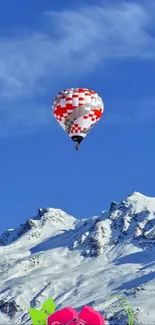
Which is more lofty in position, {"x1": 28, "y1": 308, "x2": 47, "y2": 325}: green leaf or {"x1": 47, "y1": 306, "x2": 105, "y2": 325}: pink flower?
{"x1": 28, "y1": 308, "x2": 47, "y2": 325}: green leaf

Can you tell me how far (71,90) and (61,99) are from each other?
1.48 metres

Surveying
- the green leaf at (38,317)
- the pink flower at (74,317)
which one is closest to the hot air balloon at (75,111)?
the green leaf at (38,317)

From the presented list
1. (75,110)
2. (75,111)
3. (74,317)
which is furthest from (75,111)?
(74,317)

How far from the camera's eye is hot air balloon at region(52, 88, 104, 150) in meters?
79.6

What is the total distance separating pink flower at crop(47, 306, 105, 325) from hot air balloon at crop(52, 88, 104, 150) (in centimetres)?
3667

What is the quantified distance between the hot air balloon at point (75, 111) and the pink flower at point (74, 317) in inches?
1444

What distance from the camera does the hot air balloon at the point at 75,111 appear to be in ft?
261

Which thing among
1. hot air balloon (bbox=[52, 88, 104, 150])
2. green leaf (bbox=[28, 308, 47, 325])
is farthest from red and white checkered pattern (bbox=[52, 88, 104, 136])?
green leaf (bbox=[28, 308, 47, 325])

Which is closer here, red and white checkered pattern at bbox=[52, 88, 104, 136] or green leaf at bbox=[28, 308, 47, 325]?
green leaf at bbox=[28, 308, 47, 325]

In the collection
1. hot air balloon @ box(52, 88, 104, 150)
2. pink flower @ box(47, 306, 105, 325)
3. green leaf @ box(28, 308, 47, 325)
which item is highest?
hot air balloon @ box(52, 88, 104, 150)

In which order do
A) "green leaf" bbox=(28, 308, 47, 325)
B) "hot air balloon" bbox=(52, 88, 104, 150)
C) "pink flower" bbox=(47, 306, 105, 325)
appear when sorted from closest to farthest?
"pink flower" bbox=(47, 306, 105, 325)
"green leaf" bbox=(28, 308, 47, 325)
"hot air balloon" bbox=(52, 88, 104, 150)

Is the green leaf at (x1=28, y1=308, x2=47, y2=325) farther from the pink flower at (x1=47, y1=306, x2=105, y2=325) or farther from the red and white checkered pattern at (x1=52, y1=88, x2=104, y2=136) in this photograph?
the red and white checkered pattern at (x1=52, y1=88, x2=104, y2=136)

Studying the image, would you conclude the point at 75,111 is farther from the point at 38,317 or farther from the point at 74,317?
the point at 74,317

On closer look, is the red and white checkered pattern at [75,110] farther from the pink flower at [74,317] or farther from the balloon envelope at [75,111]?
the pink flower at [74,317]
